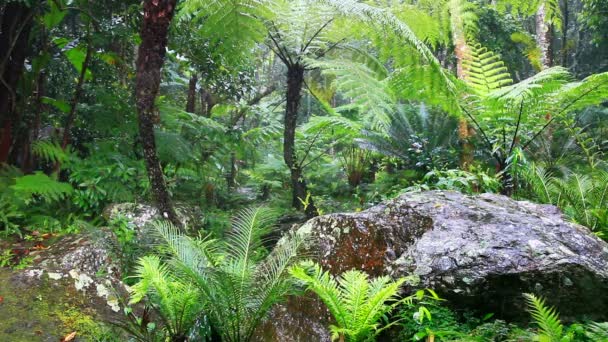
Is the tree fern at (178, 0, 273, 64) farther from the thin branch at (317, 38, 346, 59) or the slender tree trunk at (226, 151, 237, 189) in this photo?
the slender tree trunk at (226, 151, 237, 189)

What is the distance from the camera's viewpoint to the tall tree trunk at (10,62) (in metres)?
3.79

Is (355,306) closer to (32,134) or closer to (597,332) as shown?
Answer: (597,332)

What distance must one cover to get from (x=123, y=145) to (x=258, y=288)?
330cm

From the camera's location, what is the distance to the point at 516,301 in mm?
1984

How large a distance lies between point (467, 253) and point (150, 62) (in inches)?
89.2

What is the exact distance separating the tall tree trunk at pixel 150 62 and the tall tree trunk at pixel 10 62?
76.0 inches

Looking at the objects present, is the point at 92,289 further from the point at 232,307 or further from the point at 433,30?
the point at 433,30

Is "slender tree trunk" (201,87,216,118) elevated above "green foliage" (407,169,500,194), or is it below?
above

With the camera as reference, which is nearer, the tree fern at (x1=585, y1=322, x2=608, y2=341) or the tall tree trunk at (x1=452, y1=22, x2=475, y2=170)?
the tree fern at (x1=585, y1=322, x2=608, y2=341)

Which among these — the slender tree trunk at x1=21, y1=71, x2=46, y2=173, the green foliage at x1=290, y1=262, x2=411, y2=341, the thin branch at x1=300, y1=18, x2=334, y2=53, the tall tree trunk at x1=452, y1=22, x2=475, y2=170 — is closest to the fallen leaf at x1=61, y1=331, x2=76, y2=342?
the green foliage at x1=290, y1=262, x2=411, y2=341

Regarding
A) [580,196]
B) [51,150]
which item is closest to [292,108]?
[51,150]

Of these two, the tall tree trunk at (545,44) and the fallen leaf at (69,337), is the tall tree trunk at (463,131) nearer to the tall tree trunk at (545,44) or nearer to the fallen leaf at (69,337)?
the tall tree trunk at (545,44)

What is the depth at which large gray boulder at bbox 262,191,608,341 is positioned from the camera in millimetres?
1968

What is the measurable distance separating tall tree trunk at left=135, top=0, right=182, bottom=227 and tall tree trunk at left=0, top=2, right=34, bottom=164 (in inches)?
76.0
